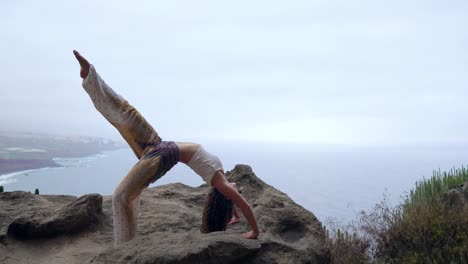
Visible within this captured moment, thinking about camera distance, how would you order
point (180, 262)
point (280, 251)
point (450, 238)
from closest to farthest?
point (180, 262) → point (280, 251) → point (450, 238)

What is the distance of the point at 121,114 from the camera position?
459 cm

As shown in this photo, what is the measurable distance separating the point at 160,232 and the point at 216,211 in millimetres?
818

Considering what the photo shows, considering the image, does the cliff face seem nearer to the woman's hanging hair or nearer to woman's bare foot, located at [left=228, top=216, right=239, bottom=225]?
woman's bare foot, located at [left=228, top=216, right=239, bottom=225]

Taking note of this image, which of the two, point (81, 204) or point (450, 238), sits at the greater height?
point (81, 204)

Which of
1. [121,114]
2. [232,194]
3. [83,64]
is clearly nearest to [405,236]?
[232,194]

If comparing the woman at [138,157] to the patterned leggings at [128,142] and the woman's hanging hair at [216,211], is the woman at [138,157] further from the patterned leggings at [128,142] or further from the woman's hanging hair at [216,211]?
the woman's hanging hair at [216,211]

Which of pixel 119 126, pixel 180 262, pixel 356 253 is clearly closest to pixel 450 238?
pixel 356 253

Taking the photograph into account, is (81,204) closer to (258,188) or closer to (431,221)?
(258,188)

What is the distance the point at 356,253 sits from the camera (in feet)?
20.7

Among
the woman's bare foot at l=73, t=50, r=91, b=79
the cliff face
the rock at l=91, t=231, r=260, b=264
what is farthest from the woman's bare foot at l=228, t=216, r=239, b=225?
the woman's bare foot at l=73, t=50, r=91, b=79

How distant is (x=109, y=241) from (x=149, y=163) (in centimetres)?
149

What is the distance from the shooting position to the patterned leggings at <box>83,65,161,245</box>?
173 inches

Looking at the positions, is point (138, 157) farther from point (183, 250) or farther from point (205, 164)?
point (183, 250)

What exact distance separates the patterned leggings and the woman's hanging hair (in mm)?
724
